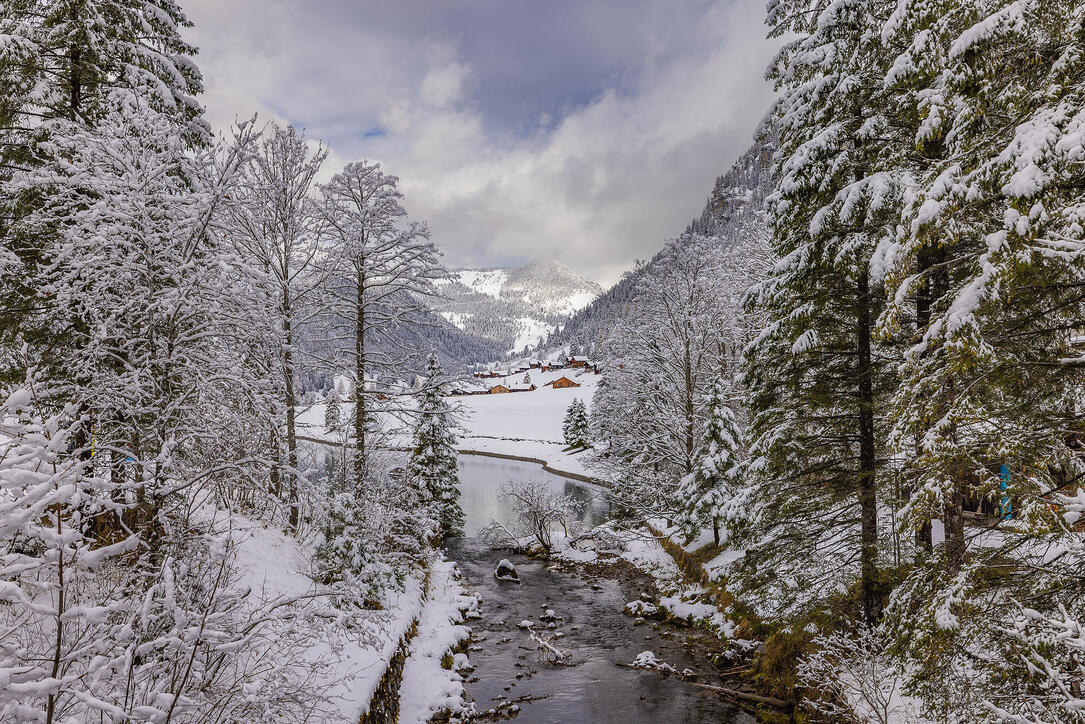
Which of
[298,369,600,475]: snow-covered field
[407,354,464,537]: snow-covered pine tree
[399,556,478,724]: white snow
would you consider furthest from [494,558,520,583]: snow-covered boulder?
[298,369,600,475]: snow-covered field

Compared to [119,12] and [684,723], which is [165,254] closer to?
[119,12]

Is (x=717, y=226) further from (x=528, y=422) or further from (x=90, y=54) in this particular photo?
(x=90, y=54)

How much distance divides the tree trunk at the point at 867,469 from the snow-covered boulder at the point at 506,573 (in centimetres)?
1538

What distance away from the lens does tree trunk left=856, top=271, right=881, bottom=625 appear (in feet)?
30.9

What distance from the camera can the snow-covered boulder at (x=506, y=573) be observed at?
2270cm

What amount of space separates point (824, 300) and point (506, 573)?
18.2 meters

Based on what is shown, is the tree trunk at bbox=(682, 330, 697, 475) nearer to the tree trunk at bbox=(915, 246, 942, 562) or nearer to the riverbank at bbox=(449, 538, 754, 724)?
the riverbank at bbox=(449, 538, 754, 724)

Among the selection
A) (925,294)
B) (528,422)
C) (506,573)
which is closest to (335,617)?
(925,294)

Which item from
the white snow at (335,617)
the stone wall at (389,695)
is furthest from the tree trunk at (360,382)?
the stone wall at (389,695)

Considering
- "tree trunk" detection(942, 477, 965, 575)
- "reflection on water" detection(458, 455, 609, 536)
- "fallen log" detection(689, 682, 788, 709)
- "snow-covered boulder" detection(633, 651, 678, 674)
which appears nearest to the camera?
"tree trunk" detection(942, 477, 965, 575)

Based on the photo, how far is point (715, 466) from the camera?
18047 mm

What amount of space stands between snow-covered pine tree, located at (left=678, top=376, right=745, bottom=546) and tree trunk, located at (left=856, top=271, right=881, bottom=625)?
7688mm

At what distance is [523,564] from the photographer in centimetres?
2555

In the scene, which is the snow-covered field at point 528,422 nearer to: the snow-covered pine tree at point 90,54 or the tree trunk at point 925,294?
the snow-covered pine tree at point 90,54
